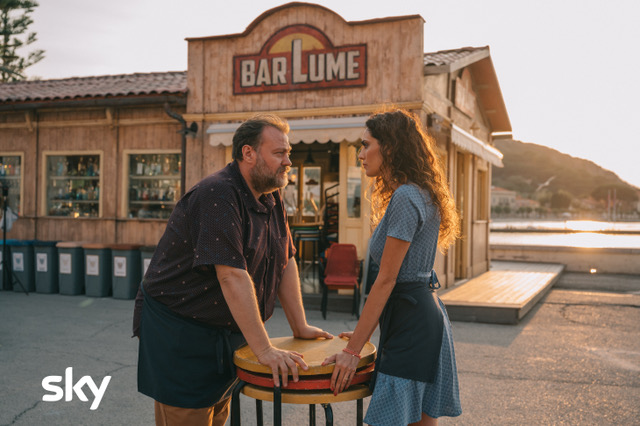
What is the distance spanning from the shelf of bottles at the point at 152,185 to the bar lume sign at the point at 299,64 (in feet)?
7.50

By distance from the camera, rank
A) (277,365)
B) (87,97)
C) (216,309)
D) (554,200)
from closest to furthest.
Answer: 1. (277,365)
2. (216,309)
3. (87,97)
4. (554,200)

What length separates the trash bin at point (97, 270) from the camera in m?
9.62

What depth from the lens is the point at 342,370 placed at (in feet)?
6.62

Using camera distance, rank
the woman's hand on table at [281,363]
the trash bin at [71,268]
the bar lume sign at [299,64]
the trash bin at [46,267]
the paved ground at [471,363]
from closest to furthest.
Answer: the woman's hand on table at [281,363]
the paved ground at [471,363]
the bar lume sign at [299,64]
the trash bin at [71,268]
the trash bin at [46,267]

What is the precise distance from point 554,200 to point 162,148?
141 m

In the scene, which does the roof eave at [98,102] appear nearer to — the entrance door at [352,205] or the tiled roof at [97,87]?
the tiled roof at [97,87]

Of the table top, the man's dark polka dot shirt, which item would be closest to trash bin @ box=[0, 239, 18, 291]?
the man's dark polka dot shirt

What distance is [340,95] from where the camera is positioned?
9.15 metres

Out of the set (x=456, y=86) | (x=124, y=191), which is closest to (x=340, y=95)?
(x=456, y=86)

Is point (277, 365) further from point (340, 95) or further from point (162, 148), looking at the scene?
point (162, 148)

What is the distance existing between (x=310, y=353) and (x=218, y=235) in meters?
0.62

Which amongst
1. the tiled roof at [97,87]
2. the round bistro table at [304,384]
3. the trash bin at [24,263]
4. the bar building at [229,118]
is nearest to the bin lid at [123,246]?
the bar building at [229,118]

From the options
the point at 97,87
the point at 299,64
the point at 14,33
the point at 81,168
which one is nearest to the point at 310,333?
the point at 299,64

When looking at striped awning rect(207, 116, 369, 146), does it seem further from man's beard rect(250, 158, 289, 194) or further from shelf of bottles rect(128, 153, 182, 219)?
man's beard rect(250, 158, 289, 194)
